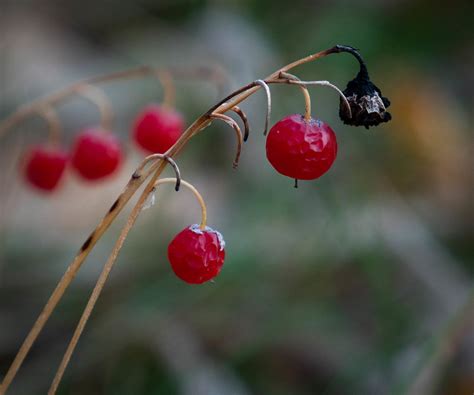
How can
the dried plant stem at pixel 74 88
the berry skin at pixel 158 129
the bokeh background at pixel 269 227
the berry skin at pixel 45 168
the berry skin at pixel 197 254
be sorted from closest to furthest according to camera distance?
the berry skin at pixel 197 254, the dried plant stem at pixel 74 88, the berry skin at pixel 158 129, the berry skin at pixel 45 168, the bokeh background at pixel 269 227

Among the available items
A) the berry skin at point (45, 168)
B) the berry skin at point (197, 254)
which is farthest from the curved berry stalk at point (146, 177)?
the berry skin at point (45, 168)

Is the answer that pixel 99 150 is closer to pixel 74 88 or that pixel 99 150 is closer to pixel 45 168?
pixel 45 168

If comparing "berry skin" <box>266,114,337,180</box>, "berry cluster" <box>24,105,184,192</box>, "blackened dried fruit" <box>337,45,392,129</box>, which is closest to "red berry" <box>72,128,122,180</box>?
"berry cluster" <box>24,105,184,192</box>

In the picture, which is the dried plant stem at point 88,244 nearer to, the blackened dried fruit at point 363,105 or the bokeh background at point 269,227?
the blackened dried fruit at point 363,105

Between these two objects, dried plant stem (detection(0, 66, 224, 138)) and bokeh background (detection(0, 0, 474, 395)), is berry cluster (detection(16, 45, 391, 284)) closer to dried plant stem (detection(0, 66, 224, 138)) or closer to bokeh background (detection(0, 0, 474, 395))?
dried plant stem (detection(0, 66, 224, 138))

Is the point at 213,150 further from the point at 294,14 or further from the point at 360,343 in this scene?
the point at 360,343

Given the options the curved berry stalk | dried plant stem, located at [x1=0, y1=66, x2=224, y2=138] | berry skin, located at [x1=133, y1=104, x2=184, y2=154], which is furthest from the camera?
berry skin, located at [x1=133, y1=104, x2=184, y2=154]
